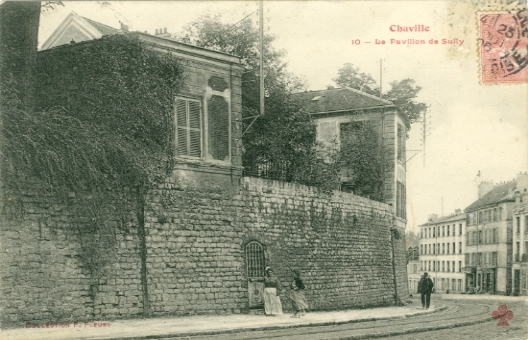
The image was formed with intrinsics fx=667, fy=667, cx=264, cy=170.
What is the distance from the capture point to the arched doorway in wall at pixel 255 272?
1922 centimetres

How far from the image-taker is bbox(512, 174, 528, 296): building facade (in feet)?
165

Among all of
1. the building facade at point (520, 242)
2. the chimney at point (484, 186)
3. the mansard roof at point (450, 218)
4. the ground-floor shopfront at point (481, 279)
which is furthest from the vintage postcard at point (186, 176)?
the mansard roof at point (450, 218)

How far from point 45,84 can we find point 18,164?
4240mm

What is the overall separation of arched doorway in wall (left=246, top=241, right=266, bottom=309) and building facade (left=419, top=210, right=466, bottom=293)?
5343cm

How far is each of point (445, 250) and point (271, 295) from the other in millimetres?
60123

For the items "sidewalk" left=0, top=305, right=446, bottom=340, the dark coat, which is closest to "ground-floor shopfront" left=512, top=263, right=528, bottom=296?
the dark coat

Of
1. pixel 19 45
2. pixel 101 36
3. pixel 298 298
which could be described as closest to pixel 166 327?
pixel 298 298

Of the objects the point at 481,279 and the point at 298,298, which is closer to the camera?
the point at 298,298

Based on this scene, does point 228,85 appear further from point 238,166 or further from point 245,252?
point 245,252

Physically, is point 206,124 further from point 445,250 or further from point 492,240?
point 445,250

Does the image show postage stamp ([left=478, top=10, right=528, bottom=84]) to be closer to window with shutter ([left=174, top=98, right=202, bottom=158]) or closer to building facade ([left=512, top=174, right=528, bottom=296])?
window with shutter ([left=174, top=98, right=202, bottom=158])

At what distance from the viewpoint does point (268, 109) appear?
2603cm

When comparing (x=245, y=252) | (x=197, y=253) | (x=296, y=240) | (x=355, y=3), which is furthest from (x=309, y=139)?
(x=355, y=3)

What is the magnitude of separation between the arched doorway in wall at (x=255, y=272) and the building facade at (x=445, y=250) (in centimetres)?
5343
